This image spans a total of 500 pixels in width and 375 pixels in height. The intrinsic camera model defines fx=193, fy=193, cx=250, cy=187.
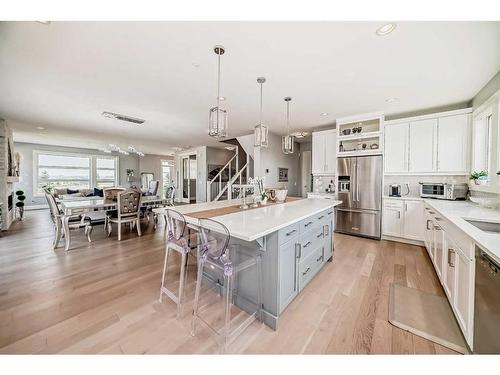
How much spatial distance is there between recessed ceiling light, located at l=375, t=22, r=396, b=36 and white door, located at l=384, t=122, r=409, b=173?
2.75m

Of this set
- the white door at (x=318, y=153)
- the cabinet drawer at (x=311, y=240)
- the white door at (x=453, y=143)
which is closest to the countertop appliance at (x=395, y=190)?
the white door at (x=453, y=143)

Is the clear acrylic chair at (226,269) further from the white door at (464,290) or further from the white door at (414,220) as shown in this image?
the white door at (414,220)

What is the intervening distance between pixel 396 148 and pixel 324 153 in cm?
144

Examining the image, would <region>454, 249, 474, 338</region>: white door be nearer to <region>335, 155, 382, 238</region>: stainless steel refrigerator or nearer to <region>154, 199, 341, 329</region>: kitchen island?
<region>154, 199, 341, 329</region>: kitchen island

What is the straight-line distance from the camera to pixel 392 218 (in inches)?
151

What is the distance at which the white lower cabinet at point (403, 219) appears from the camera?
355 centimetres

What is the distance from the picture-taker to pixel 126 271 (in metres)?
2.57

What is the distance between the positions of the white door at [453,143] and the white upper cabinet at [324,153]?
71.4 inches

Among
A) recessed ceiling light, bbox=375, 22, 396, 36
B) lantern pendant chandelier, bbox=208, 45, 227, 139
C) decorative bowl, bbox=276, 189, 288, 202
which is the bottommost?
decorative bowl, bbox=276, 189, 288, 202

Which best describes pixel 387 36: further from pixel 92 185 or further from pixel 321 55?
pixel 92 185

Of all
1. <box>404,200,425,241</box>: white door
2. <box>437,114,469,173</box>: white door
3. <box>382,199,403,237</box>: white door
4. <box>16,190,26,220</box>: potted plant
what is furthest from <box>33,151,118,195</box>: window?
<box>437,114,469,173</box>: white door

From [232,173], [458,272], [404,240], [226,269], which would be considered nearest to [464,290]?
[458,272]

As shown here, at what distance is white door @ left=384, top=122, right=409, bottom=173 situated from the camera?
3846mm
